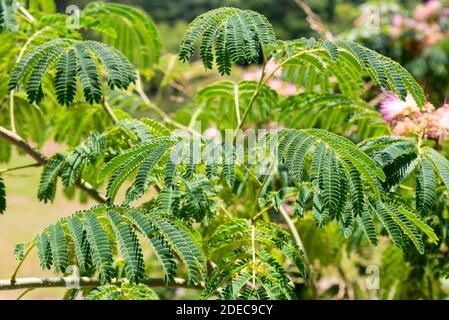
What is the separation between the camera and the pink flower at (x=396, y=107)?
1.55 metres

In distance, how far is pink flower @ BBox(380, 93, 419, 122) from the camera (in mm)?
1546

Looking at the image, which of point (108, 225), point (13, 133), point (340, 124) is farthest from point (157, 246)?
point (340, 124)

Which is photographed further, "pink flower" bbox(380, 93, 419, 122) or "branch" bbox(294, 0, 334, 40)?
"branch" bbox(294, 0, 334, 40)

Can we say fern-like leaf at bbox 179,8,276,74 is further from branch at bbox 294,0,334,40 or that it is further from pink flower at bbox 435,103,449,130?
branch at bbox 294,0,334,40

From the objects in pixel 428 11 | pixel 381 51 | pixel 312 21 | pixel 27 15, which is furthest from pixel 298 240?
pixel 428 11

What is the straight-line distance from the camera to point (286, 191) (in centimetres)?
128

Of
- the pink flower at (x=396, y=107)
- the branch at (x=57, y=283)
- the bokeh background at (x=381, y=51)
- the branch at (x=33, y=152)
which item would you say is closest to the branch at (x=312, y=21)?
the bokeh background at (x=381, y=51)

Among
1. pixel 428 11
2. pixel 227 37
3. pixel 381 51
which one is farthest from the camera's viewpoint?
pixel 428 11

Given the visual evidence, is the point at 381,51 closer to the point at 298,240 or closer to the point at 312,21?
the point at 312,21

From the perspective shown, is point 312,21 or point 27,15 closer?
point 27,15

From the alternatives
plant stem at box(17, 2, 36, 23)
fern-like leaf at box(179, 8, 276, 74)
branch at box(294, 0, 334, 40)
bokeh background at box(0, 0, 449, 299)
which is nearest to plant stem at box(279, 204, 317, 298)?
bokeh background at box(0, 0, 449, 299)

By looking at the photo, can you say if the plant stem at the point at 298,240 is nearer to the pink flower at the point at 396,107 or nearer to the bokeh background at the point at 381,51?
the bokeh background at the point at 381,51

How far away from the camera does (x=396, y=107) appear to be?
1.58m
